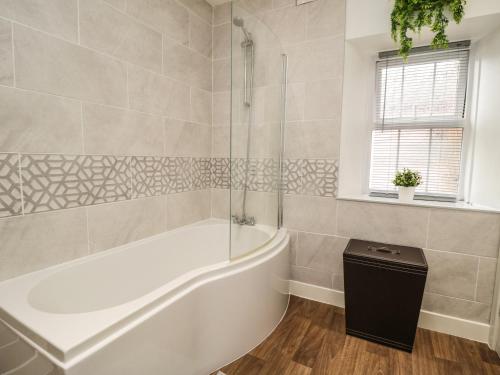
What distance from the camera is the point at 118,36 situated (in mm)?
1567

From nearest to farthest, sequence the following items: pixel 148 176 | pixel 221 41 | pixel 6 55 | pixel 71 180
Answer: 1. pixel 6 55
2. pixel 71 180
3. pixel 148 176
4. pixel 221 41

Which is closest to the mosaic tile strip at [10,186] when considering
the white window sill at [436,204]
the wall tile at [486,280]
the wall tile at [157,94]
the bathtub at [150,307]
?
the bathtub at [150,307]

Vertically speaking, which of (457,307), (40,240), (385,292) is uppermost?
(40,240)

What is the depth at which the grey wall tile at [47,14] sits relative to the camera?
114 cm

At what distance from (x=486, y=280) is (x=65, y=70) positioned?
2.63m

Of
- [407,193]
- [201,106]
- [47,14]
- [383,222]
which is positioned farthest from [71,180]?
[407,193]

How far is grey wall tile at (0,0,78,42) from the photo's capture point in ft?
3.74

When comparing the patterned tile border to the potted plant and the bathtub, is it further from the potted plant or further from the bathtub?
the potted plant

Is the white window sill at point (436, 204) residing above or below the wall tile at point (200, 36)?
below

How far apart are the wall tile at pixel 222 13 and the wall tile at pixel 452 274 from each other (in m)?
2.37

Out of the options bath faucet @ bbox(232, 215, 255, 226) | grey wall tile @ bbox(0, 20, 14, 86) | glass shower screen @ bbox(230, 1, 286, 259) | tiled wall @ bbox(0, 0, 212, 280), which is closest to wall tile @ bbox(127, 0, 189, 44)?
tiled wall @ bbox(0, 0, 212, 280)

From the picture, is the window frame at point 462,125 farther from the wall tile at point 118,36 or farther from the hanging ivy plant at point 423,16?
the wall tile at point 118,36

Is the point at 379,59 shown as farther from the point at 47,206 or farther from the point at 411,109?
the point at 47,206

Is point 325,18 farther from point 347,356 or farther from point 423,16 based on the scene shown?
point 347,356
